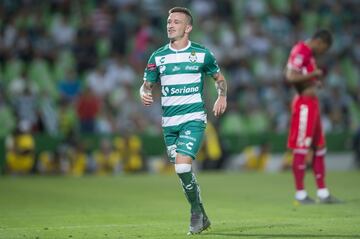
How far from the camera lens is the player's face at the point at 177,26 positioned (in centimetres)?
1020

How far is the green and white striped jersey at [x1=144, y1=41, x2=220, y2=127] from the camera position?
10.1m

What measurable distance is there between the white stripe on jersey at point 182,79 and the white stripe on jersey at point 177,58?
0.17 meters

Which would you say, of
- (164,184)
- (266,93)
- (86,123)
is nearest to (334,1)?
(266,93)

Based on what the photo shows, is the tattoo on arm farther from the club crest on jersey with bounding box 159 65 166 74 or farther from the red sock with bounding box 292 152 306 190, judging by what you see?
the red sock with bounding box 292 152 306 190

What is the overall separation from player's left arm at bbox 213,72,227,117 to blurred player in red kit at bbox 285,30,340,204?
377 cm

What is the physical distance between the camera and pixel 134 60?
26359 millimetres

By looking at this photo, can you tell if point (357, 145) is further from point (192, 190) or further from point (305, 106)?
point (192, 190)

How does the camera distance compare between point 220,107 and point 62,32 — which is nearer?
point 220,107

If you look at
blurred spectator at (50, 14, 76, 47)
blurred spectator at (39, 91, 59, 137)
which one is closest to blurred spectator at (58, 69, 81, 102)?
blurred spectator at (39, 91, 59, 137)

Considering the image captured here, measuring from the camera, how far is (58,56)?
2528cm

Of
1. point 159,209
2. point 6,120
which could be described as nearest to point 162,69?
point 159,209

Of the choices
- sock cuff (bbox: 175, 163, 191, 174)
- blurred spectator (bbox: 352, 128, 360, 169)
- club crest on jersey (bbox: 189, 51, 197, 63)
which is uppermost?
club crest on jersey (bbox: 189, 51, 197, 63)

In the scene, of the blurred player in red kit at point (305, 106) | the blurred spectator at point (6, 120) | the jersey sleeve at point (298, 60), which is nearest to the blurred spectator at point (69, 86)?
the blurred spectator at point (6, 120)

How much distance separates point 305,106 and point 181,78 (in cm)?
446
